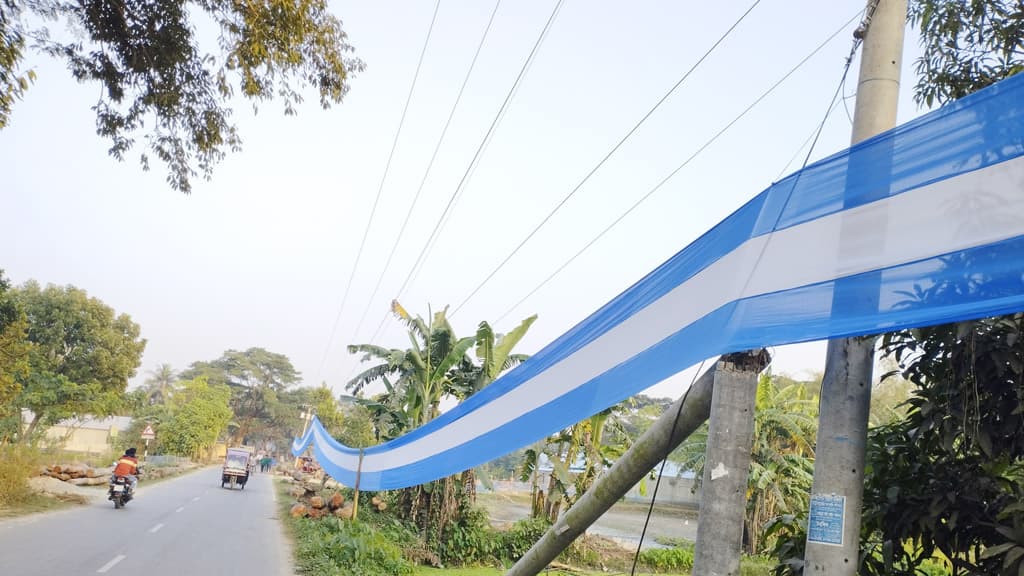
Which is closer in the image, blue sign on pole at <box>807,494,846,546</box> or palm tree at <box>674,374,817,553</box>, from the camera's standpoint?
blue sign on pole at <box>807,494,846,546</box>

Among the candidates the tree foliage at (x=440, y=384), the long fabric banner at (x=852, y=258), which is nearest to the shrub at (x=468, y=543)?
the tree foliage at (x=440, y=384)

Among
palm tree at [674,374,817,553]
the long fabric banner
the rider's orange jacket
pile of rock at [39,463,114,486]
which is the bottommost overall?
pile of rock at [39,463,114,486]

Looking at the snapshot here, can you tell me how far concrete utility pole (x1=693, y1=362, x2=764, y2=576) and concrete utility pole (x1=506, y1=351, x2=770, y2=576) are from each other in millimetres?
79

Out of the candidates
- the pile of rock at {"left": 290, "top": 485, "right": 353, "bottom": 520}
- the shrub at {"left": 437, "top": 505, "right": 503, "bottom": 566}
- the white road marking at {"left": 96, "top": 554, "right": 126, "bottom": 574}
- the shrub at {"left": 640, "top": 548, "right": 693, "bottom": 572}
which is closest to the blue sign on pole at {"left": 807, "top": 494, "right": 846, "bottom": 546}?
the white road marking at {"left": 96, "top": 554, "right": 126, "bottom": 574}

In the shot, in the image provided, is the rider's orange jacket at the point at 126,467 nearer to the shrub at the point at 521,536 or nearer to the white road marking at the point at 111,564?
the white road marking at the point at 111,564

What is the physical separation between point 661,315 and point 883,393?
136ft

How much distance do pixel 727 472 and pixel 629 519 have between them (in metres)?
30.8

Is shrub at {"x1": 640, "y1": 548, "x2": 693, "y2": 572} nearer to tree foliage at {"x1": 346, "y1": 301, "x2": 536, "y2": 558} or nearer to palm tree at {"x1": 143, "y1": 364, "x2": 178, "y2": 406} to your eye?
tree foliage at {"x1": 346, "y1": 301, "x2": 536, "y2": 558}

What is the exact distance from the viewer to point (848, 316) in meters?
2.14

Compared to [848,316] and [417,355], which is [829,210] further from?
[417,355]

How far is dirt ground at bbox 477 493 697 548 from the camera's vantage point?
21.0 metres

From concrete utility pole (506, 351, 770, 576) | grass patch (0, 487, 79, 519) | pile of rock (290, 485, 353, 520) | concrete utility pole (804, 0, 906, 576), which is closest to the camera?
concrete utility pole (804, 0, 906, 576)

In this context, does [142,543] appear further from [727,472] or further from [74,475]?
[727,472]

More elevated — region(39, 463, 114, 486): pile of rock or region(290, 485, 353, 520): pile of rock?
region(290, 485, 353, 520): pile of rock
